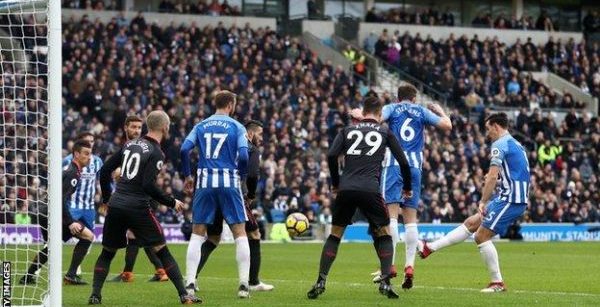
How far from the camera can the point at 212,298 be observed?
14891 mm

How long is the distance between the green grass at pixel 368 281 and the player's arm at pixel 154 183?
1.22m

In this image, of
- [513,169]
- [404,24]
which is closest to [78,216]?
[513,169]

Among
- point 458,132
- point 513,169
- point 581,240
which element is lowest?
point 581,240

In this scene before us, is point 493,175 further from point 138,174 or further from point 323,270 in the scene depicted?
point 138,174

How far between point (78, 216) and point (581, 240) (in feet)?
78.3

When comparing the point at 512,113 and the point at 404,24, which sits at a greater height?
the point at 404,24

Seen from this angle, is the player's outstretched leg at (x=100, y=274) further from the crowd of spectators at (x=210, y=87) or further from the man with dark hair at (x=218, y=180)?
the crowd of spectators at (x=210, y=87)

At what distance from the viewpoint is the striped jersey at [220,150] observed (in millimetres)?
14648

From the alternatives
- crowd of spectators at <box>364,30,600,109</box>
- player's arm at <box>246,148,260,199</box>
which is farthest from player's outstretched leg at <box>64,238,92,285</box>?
crowd of spectators at <box>364,30,600,109</box>

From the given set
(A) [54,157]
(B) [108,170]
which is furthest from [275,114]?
(A) [54,157]

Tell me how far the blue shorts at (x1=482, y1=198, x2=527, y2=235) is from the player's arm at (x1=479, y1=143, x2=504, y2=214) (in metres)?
0.13

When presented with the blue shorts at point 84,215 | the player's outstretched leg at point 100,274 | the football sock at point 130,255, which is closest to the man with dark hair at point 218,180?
the player's outstretched leg at point 100,274

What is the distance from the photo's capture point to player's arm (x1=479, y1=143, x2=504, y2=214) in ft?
51.4

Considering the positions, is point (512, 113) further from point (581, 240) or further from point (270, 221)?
point (270, 221)
